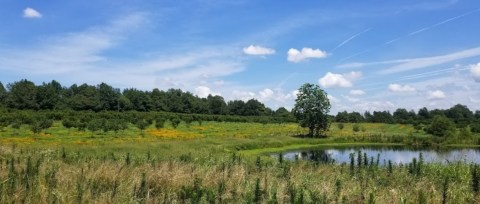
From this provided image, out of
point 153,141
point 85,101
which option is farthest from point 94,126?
point 85,101

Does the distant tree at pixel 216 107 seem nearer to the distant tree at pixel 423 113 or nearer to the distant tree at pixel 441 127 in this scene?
the distant tree at pixel 423 113

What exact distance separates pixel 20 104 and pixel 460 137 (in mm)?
102167

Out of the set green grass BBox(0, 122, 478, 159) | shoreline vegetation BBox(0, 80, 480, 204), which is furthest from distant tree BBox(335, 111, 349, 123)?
shoreline vegetation BBox(0, 80, 480, 204)

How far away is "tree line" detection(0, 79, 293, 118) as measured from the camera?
372 feet

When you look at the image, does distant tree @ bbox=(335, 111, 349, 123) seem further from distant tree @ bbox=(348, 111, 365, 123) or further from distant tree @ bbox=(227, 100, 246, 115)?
distant tree @ bbox=(227, 100, 246, 115)

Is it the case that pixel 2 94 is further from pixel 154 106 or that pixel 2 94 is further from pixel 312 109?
pixel 312 109

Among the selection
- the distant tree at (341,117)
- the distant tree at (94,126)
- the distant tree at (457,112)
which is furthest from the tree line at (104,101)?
the distant tree at (94,126)

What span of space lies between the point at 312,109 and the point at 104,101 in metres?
78.0

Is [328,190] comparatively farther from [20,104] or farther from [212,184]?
[20,104]

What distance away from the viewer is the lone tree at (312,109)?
64.3 m

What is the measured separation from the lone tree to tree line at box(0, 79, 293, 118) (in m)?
52.5

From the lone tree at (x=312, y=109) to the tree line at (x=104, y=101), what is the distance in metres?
52.5

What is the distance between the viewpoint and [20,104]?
11206 cm

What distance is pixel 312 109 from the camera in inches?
2544
